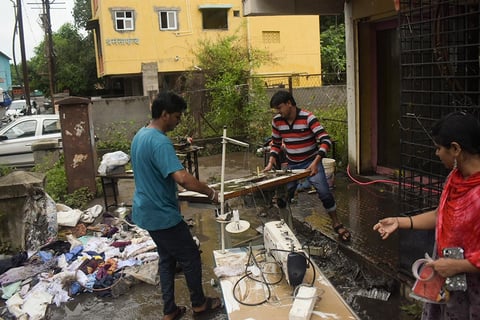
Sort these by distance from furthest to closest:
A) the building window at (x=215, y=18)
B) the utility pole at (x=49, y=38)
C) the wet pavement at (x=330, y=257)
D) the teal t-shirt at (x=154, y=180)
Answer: the building window at (x=215, y=18) < the utility pole at (x=49, y=38) < the wet pavement at (x=330, y=257) < the teal t-shirt at (x=154, y=180)

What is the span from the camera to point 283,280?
11.2ft

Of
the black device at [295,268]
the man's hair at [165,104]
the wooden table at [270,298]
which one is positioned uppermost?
the man's hair at [165,104]

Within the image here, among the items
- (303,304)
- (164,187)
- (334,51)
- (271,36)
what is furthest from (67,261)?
(334,51)

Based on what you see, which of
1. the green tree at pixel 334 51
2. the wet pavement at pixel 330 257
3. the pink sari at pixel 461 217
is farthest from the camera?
the green tree at pixel 334 51

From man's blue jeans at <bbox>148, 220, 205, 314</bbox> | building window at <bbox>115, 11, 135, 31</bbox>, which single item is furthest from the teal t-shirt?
building window at <bbox>115, 11, 135, 31</bbox>

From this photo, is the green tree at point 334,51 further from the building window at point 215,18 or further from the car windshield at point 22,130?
the car windshield at point 22,130

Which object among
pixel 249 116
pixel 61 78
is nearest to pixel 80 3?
pixel 61 78

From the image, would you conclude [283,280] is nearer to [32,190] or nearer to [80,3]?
[32,190]

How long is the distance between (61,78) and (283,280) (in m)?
36.9

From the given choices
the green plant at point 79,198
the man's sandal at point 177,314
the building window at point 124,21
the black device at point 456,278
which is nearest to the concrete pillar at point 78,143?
the green plant at point 79,198

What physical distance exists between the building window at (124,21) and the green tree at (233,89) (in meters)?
13.8

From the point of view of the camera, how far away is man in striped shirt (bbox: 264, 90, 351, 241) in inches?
204

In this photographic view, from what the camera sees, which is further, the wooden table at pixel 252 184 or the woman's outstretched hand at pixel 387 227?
the wooden table at pixel 252 184

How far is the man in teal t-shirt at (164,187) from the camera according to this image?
3.56 meters
